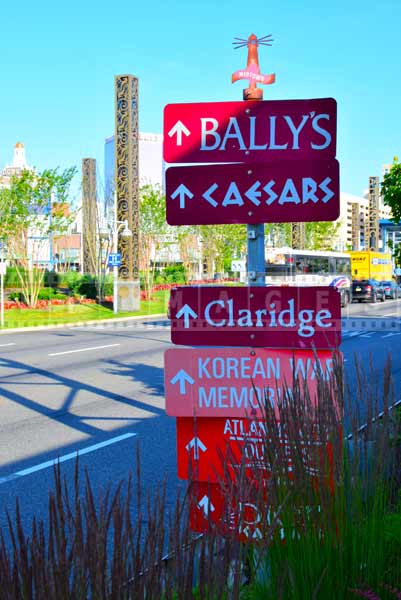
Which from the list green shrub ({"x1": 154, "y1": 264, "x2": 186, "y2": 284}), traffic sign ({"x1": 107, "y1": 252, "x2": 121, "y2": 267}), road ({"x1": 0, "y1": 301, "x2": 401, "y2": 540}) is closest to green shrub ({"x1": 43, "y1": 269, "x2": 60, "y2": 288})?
traffic sign ({"x1": 107, "y1": 252, "x2": 121, "y2": 267})

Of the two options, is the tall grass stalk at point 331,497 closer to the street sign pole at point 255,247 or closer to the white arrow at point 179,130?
the street sign pole at point 255,247

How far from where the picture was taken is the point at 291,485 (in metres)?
3.07

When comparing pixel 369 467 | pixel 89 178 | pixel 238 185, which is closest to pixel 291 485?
pixel 369 467

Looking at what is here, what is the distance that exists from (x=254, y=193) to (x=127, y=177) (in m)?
31.2

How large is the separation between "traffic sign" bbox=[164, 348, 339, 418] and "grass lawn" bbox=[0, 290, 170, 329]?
23.9 meters

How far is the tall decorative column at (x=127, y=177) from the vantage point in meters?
34.9

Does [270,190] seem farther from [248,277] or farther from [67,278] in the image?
[67,278]

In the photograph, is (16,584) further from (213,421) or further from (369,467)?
(213,421)

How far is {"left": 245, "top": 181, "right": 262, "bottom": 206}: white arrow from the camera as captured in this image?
4.37 metres

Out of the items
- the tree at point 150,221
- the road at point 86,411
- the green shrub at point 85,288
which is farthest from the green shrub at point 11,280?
the road at point 86,411

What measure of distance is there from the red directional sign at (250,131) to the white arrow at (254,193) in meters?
0.17

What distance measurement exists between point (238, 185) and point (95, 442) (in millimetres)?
4800

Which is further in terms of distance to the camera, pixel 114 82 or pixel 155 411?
pixel 114 82

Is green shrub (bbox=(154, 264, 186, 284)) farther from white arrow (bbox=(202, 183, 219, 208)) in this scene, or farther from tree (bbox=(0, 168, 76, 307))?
white arrow (bbox=(202, 183, 219, 208))
